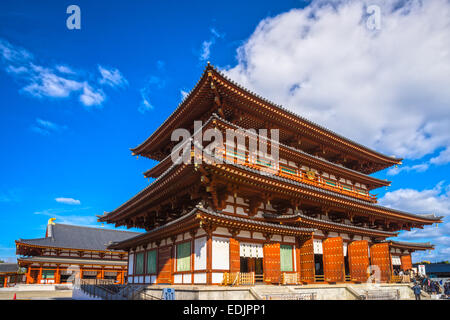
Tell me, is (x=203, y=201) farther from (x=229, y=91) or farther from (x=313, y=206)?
(x=313, y=206)

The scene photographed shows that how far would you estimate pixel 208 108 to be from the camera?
23.2 metres

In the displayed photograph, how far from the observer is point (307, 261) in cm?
2136

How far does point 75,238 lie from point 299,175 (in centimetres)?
4360

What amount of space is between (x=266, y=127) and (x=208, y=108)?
4684mm

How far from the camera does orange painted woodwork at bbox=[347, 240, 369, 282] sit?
945 inches

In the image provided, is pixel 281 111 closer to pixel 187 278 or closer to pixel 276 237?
pixel 276 237

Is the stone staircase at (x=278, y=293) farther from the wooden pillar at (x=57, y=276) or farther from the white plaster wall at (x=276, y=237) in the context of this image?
the wooden pillar at (x=57, y=276)

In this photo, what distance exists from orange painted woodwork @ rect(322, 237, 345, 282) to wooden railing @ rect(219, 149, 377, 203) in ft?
16.0

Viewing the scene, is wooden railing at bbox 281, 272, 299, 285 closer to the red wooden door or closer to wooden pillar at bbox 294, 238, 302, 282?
wooden pillar at bbox 294, 238, 302, 282

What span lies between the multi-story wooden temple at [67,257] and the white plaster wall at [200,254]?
28.3m

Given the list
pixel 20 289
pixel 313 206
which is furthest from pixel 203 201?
pixel 20 289

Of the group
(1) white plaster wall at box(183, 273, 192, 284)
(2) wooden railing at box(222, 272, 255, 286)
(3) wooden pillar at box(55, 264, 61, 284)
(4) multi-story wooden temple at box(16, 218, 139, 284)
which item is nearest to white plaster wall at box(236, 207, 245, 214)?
(2) wooden railing at box(222, 272, 255, 286)

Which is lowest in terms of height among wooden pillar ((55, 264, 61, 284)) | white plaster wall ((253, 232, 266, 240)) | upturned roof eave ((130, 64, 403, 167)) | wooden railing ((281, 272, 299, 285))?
wooden pillar ((55, 264, 61, 284))
